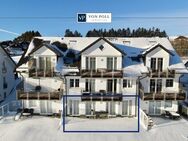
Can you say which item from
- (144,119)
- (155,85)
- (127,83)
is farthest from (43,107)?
(155,85)

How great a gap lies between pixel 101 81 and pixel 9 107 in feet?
40.4

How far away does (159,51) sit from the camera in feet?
99.2

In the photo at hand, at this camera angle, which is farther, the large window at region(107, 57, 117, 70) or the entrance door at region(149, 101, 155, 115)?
the entrance door at region(149, 101, 155, 115)

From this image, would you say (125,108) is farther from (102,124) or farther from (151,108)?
(102,124)

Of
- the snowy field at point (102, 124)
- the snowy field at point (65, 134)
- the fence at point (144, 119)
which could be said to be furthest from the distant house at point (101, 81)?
the snowy field at point (65, 134)

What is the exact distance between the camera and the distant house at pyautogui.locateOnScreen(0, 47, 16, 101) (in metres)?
35.2

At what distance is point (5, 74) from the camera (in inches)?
1435

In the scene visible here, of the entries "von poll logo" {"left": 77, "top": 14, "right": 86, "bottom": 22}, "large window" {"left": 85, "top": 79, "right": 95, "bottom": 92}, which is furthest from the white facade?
"von poll logo" {"left": 77, "top": 14, "right": 86, "bottom": 22}

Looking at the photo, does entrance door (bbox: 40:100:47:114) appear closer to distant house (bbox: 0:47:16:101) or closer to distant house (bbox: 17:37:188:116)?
distant house (bbox: 17:37:188:116)

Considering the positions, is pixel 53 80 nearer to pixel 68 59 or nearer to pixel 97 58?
pixel 68 59

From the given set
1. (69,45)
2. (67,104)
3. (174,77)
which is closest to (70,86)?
(67,104)

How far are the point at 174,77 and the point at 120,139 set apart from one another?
10.9 m

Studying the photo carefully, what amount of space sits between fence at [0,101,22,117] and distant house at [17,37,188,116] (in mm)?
2348

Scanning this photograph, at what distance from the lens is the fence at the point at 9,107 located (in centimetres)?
2966
